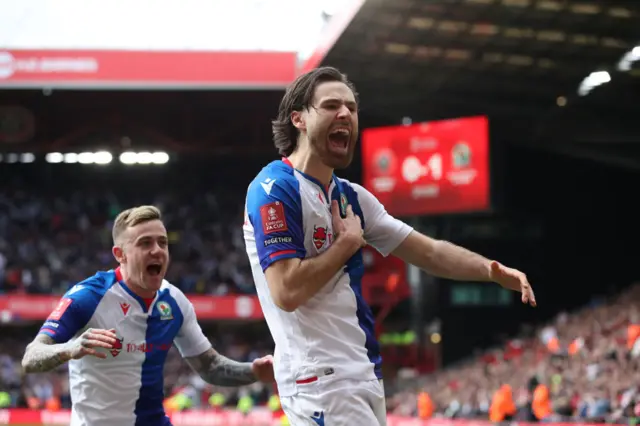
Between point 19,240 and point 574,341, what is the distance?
1834cm

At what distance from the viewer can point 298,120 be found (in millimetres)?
4277

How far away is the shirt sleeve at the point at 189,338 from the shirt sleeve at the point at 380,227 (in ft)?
6.32

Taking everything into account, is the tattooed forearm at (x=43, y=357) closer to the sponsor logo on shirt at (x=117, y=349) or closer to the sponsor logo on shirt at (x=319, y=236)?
the sponsor logo on shirt at (x=117, y=349)

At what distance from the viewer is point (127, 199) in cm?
Result: 3406

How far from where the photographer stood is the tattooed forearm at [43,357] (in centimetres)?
507

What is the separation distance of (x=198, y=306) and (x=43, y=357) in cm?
2370

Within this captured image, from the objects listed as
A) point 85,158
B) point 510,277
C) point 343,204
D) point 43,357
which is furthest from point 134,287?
point 85,158

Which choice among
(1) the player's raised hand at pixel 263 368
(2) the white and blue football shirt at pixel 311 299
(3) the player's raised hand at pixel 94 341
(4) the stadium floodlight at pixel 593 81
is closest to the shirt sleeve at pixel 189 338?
(1) the player's raised hand at pixel 263 368

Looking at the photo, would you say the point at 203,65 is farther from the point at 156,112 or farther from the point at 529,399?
the point at 529,399

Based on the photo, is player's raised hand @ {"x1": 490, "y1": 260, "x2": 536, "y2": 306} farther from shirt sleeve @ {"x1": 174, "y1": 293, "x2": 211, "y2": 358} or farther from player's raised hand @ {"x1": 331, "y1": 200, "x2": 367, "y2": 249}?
shirt sleeve @ {"x1": 174, "y1": 293, "x2": 211, "y2": 358}

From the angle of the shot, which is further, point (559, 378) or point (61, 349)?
point (559, 378)

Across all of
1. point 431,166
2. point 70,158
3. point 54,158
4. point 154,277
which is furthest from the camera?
point 54,158

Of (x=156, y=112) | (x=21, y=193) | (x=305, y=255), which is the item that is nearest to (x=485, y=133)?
(x=156, y=112)

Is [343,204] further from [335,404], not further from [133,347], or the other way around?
[133,347]
